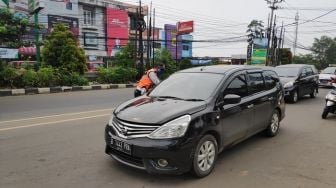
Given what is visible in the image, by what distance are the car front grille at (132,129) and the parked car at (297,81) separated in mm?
10185

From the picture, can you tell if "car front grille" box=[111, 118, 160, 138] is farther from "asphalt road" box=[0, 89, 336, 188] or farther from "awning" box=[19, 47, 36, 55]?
"awning" box=[19, 47, 36, 55]

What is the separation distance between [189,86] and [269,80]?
2.41m

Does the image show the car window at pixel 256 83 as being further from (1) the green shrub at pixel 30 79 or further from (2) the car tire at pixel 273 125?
(1) the green shrub at pixel 30 79

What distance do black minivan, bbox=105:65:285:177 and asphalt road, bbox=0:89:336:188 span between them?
0.29 metres

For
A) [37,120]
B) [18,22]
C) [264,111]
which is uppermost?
[18,22]

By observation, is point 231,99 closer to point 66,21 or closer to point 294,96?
point 294,96

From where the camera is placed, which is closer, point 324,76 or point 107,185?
point 107,185

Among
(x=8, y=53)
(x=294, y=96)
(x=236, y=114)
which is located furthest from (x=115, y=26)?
(x=236, y=114)

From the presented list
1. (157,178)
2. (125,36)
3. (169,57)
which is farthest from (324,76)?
(125,36)

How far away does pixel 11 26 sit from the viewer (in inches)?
648

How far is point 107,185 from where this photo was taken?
4621 mm

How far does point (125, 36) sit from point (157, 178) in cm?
5138

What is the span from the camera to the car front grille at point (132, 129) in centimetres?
469

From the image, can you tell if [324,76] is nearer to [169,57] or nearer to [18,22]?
[169,57]
